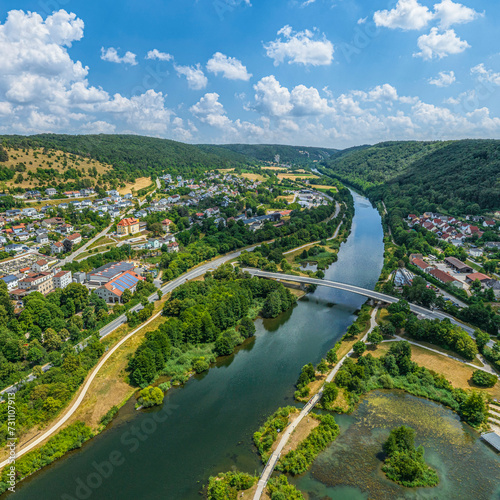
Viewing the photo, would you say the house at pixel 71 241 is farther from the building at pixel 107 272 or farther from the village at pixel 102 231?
the building at pixel 107 272

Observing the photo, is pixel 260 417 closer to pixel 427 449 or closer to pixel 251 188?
pixel 427 449

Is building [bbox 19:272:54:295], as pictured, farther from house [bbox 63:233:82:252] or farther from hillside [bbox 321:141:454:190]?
hillside [bbox 321:141:454:190]

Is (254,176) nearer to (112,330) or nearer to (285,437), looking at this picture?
(112,330)

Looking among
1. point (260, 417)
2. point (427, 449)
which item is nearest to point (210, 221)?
point (260, 417)

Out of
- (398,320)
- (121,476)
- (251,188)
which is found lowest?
(121,476)

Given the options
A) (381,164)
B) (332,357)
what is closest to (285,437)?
(332,357)

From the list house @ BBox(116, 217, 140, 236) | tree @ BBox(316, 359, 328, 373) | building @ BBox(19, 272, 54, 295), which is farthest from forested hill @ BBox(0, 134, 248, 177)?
tree @ BBox(316, 359, 328, 373)
